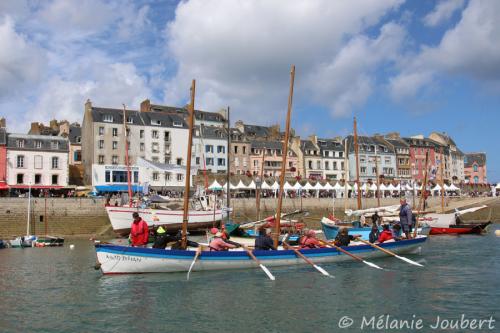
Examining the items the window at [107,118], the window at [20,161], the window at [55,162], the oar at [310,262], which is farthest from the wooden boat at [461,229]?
the window at [20,161]

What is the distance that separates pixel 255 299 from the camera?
54.5 feet

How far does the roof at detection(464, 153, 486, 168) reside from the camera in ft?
406

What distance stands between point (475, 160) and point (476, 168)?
8.28 feet

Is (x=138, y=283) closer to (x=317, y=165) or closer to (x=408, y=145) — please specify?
(x=317, y=165)

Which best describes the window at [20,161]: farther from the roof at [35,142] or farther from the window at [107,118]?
the window at [107,118]

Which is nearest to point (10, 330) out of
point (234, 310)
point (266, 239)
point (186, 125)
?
point (234, 310)

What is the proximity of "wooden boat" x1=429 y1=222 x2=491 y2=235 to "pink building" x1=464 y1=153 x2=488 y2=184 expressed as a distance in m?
81.6

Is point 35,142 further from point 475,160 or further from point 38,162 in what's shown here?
point 475,160

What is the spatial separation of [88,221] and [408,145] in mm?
72490

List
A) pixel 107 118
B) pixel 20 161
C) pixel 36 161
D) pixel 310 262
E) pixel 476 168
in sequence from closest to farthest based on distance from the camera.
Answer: pixel 310 262 < pixel 20 161 < pixel 36 161 < pixel 107 118 < pixel 476 168

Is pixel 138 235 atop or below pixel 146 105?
below

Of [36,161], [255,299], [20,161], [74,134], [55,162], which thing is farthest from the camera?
[74,134]

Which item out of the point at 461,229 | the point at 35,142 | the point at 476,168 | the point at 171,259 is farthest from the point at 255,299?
the point at 476,168

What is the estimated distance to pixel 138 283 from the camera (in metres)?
19.3
